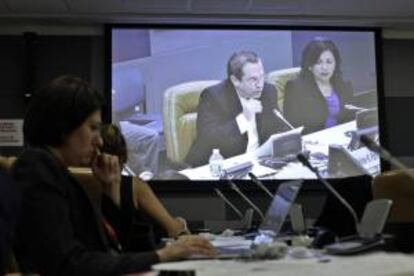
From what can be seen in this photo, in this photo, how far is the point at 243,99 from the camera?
5789 millimetres

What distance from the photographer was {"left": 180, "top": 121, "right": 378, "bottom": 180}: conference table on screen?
18.5ft

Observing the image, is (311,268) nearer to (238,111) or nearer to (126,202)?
(126,202)

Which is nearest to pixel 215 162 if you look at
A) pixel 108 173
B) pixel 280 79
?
pixel 280 79

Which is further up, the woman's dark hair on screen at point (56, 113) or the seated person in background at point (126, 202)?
the woman's dark hair on screen at point (56, 113)

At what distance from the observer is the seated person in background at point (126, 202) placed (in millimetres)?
1968

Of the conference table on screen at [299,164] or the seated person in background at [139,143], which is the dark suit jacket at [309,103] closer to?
the conference table on screen at [299,164]

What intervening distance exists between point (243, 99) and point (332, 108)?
0.85 m

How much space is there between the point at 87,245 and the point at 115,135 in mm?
1155

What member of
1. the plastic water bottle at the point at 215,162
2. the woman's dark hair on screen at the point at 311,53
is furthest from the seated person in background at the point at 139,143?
the woman's dark hair on screen at the point at 311,53

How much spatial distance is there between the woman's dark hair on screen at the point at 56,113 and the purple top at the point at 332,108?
15.1 ft

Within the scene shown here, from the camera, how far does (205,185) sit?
5.61 metres

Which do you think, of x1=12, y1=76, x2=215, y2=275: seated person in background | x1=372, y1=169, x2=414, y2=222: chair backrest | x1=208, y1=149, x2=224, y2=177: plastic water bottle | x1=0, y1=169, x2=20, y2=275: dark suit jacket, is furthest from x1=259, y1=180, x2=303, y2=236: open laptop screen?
x1=208, y1=149, x2=224, y2=177: plastic water bottle

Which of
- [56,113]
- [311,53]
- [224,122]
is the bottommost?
[56,113]

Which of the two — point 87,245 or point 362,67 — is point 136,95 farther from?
point 87,245
